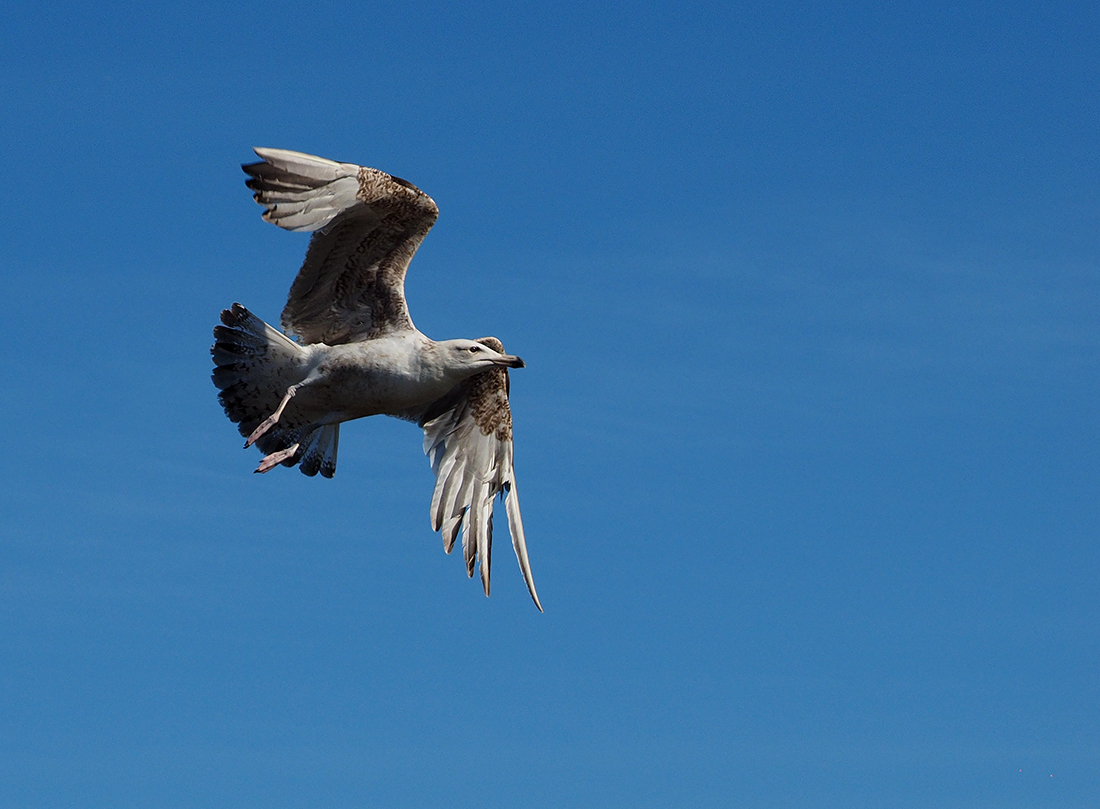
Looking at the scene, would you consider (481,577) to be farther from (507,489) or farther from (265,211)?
(265,211)

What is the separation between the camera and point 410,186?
14.9 metres

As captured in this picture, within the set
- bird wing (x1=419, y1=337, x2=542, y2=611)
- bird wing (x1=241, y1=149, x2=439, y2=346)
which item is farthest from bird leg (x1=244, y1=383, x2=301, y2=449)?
bird wing (x1=419, y1=337, x2=542, y2=611)

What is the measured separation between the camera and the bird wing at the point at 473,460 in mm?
16406

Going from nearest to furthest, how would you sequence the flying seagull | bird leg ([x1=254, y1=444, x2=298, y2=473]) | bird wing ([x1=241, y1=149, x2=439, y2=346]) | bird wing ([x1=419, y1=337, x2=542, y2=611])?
bird wing ([x1=241, y1=149, x2=439, y2=346]), the flying seagull, bird leg ([x1=254, y1=444, x2=298, y2=473]), bird wing ([x1=419, y1=337, x2=542, y2=611])

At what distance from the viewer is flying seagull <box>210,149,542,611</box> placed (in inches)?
574

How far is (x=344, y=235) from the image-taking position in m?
15.0

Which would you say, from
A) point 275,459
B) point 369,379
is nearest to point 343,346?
point 369,379

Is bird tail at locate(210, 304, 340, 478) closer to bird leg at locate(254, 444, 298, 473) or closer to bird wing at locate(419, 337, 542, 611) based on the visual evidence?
bird leg at locate(254, 444, 298, 473)

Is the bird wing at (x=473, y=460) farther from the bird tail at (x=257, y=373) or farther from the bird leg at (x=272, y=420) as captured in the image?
the bird leg at (x=272, y=420)

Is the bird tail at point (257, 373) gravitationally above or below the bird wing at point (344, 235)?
below

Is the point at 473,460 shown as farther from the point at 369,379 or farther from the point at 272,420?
the point at 272,420

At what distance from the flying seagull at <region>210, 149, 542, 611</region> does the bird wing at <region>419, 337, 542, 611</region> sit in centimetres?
2

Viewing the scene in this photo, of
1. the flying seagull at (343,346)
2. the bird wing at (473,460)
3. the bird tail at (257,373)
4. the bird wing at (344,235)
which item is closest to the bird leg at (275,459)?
the flying seagull at (343,346)

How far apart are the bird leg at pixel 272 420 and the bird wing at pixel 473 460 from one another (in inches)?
76.6
